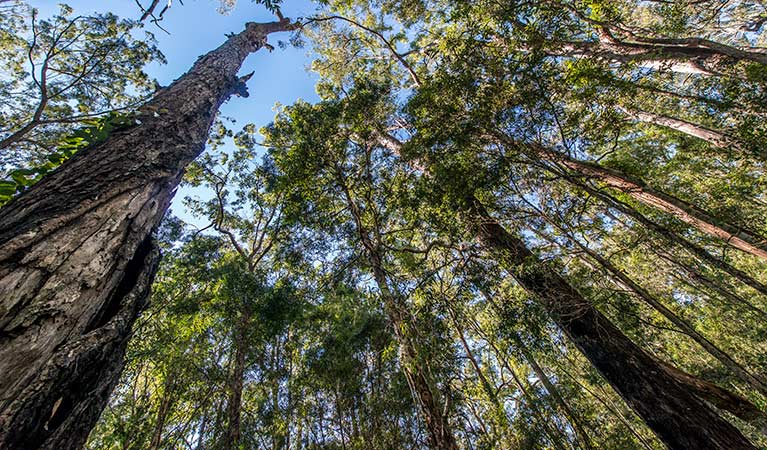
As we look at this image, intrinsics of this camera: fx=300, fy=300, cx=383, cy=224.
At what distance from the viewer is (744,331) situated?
12.3 m

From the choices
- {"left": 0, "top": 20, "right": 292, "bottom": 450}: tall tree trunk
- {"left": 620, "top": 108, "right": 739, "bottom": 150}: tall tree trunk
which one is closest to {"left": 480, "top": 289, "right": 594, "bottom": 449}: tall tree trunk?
{"left": 620, "top": 108, "right": 739, "bottom": 150}: tall tree trunk

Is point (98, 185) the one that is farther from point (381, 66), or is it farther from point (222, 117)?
point (381, 66)

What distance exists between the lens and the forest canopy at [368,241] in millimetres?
1137

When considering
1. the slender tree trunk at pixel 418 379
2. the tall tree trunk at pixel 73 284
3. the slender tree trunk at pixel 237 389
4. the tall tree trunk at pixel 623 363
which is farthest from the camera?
the slender tree trunk at pixel 237 389

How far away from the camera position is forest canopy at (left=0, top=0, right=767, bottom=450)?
1.14m

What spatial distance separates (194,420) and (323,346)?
3563 millimetres

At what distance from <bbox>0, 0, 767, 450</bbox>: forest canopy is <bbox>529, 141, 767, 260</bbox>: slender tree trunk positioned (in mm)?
64

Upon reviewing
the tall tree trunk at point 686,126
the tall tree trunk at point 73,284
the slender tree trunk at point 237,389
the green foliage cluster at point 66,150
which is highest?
the tall tree trunk at point 686,126

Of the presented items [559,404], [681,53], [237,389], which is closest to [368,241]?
[237,389]

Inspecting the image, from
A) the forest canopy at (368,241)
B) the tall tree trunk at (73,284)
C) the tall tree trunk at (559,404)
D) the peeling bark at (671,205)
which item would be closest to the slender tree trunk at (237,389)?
the forest canopy at (368,241)

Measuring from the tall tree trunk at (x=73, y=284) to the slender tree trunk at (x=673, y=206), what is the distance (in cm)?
513

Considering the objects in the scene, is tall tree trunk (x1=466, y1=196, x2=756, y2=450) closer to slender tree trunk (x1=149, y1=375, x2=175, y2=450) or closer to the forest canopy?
the forest canopy

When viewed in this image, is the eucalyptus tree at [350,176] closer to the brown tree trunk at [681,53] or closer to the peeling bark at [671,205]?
the peeling bark at [671,205]

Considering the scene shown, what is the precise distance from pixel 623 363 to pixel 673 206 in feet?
10.6
